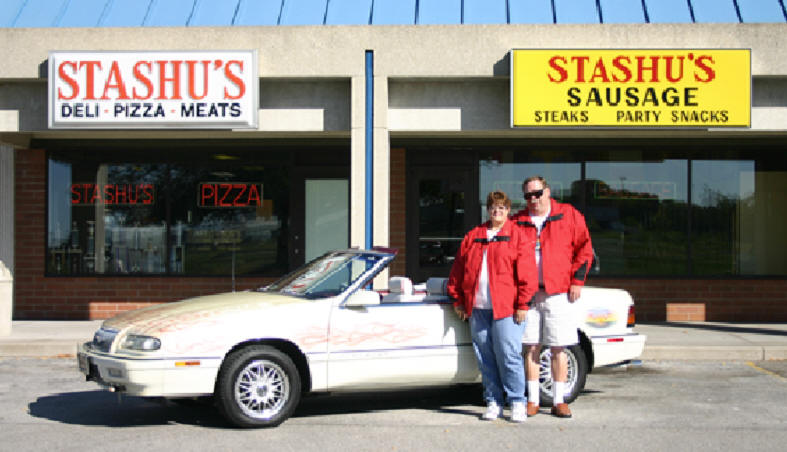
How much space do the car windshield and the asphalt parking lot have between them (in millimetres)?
1093

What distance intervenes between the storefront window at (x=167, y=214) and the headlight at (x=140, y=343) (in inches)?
337

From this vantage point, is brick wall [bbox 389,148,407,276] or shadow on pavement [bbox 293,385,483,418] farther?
brick wall [bbox 389,148,407,276]

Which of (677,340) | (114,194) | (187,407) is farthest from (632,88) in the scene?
(114,194)

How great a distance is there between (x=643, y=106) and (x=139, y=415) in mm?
8497

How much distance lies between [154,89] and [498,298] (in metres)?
7.72

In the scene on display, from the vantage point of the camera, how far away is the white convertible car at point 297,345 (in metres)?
6.61

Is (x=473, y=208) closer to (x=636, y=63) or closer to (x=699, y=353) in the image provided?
(x=636, y=63)

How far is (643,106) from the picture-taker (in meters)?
12.6

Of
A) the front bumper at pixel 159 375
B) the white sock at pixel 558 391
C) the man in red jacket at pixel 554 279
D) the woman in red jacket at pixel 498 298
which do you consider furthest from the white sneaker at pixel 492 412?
the front bumper at pixel 159 375

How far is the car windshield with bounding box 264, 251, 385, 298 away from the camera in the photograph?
24.2 feet

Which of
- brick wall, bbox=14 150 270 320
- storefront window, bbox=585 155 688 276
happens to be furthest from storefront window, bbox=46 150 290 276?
storefront window, bbox=585 155 688 276

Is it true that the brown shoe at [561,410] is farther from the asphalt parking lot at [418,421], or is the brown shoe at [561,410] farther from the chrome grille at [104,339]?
the chrome grille at [104,339]

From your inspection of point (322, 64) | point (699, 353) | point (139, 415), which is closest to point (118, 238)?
point (322, 64)

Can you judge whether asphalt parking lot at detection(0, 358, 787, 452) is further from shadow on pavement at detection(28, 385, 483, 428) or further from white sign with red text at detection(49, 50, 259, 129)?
white sign with red text at detection(49, 50, 259, 129)
